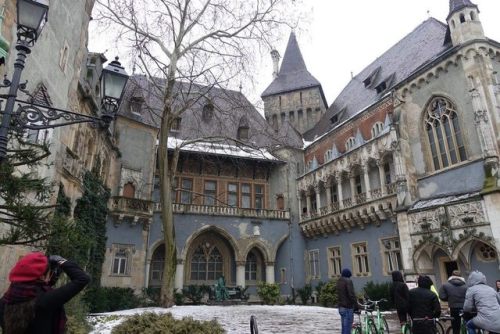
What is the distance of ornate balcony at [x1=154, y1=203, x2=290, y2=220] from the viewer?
71.2ft

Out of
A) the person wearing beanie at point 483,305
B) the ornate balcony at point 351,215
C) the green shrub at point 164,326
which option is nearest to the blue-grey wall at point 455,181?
the ornate balcony at point 351,215

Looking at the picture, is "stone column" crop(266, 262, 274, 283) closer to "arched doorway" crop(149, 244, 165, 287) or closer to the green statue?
the green statue

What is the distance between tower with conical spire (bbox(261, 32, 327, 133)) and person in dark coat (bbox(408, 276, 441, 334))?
25353mm

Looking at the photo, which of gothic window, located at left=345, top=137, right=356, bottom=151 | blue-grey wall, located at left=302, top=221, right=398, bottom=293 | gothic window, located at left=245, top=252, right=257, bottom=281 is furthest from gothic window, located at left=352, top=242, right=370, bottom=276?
gothic window, located at left=245, top=252, right=257, bottom=281

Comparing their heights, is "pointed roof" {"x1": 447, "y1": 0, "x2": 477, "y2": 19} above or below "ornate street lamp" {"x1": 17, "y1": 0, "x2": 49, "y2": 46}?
above

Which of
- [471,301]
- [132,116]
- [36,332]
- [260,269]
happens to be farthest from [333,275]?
[36,332]

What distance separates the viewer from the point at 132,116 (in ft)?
66.0

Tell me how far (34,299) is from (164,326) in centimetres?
311

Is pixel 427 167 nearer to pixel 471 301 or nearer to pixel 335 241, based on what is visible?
pixel 335 241

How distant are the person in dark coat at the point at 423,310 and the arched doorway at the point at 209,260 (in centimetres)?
1830

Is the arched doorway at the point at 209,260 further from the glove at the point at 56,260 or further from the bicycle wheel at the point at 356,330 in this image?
the glove at the point at 56,260

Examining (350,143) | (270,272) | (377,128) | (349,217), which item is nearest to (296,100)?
(350,143)

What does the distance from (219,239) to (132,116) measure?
9.43 meters

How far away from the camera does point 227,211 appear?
2275cm
